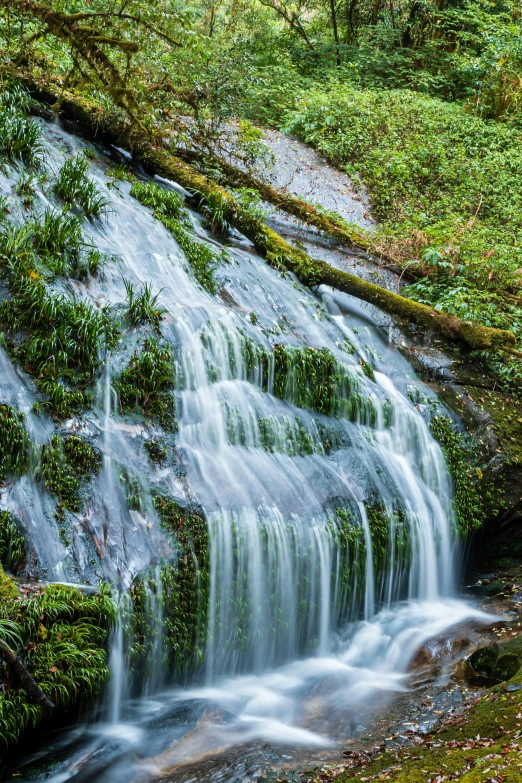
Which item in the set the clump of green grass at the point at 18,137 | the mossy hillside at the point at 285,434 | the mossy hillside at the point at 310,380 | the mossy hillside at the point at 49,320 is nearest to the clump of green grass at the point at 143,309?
the mossy hillside at the point at 49,320

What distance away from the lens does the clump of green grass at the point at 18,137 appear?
8156 millimetres

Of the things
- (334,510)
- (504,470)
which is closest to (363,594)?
(334,510)

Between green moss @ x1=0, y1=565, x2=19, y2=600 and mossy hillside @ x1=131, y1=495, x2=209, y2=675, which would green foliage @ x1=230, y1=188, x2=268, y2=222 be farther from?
green moss @ x1=0, y1=565, x2=19, y2=600

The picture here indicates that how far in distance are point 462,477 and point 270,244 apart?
438cm

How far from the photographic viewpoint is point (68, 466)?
18.0ft

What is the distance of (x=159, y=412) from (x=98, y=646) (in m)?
2.29

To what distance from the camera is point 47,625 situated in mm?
4484

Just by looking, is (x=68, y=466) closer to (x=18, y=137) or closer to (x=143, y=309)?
(x=143, y=309)

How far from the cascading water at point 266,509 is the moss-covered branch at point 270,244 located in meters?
0.84

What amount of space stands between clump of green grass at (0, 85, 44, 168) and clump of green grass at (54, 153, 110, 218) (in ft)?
1.33

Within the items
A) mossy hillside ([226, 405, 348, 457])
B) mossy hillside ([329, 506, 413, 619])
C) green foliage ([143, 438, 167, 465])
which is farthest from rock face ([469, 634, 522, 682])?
green foliage ([143, 438, 167, 465])

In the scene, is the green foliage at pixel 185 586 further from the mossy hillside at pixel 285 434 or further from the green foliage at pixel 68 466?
the mossy hillside at pixel 285 434

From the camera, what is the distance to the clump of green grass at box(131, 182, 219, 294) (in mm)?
8469

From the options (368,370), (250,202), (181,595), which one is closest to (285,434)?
(368,370)
